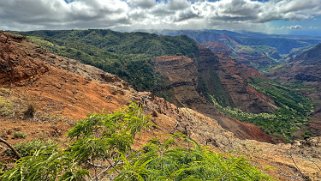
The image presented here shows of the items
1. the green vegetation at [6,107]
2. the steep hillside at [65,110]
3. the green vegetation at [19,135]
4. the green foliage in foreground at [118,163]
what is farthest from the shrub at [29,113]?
the green foliage in foreground at [118,163]

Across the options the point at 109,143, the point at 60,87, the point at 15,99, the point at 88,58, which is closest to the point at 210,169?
the point at 109,143

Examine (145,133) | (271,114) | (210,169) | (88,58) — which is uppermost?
(210,169)

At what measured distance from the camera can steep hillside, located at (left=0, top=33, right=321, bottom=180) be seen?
79.7 ft

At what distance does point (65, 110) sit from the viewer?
30172mm

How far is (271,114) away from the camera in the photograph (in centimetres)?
19950

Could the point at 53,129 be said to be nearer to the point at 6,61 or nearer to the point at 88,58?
the point at 6,61

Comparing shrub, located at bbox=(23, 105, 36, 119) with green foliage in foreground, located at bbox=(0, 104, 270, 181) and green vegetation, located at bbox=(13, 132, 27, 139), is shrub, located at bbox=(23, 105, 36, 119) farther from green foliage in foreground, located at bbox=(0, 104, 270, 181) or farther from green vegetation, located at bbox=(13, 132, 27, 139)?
green foliage in foreground, located at bbox=(0, 104, 270, 181)

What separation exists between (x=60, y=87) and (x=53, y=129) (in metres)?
13.0

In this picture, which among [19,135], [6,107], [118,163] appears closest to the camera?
[118,163]

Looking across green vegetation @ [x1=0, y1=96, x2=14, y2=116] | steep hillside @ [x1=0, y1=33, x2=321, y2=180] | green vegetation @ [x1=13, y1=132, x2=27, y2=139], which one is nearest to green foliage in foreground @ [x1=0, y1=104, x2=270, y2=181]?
steep hillside @ [x1=0, y1=33, x2=321, y2=180]

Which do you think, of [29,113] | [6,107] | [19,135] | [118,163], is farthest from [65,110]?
[118,163]

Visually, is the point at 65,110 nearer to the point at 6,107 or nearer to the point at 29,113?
the point at 29,113

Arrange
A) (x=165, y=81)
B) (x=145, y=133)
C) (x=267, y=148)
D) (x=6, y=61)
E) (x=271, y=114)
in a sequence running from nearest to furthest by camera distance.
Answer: (x=145, y=133)
(x=6, y=61)
(x=267, y=148)
(x=165, y=81)
(x=271, y=114)

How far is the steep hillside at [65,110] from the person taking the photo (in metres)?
24.3
